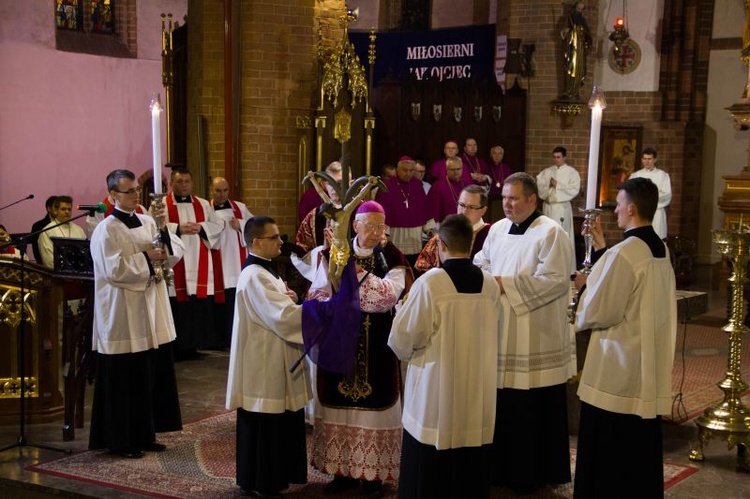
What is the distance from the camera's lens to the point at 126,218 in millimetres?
5930

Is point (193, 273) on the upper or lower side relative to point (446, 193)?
lower

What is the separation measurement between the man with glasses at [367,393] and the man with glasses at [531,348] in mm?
605

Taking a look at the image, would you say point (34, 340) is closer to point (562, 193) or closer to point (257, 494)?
point (257, 494)

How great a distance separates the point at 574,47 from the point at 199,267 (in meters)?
7.74

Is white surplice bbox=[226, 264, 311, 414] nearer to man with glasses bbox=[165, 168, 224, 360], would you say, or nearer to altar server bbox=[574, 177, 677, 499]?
altar server bbox=[574, 177, 677, 499]

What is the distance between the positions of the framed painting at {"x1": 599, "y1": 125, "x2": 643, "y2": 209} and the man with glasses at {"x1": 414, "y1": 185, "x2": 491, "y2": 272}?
10.5 metres

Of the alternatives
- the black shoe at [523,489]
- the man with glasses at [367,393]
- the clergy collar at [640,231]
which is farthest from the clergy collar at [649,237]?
the black shoe at [523,489]

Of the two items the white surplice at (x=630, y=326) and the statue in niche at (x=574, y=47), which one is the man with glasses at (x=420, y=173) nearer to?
the statue in niche at (x=574, y=47)

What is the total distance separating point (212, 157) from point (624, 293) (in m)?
7.02

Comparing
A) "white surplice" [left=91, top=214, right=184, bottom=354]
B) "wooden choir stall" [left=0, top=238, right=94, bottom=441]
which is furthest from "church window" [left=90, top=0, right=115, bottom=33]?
"white surplice" [left=91, top=214, right=184, bottom=354]

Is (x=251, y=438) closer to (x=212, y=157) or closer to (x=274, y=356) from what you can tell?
(x=274, y=356)

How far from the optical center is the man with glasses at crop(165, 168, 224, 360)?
8828mm

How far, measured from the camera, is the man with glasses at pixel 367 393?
511 centimetres

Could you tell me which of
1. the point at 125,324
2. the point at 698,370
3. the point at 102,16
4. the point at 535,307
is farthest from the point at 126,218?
the point at 102,16
